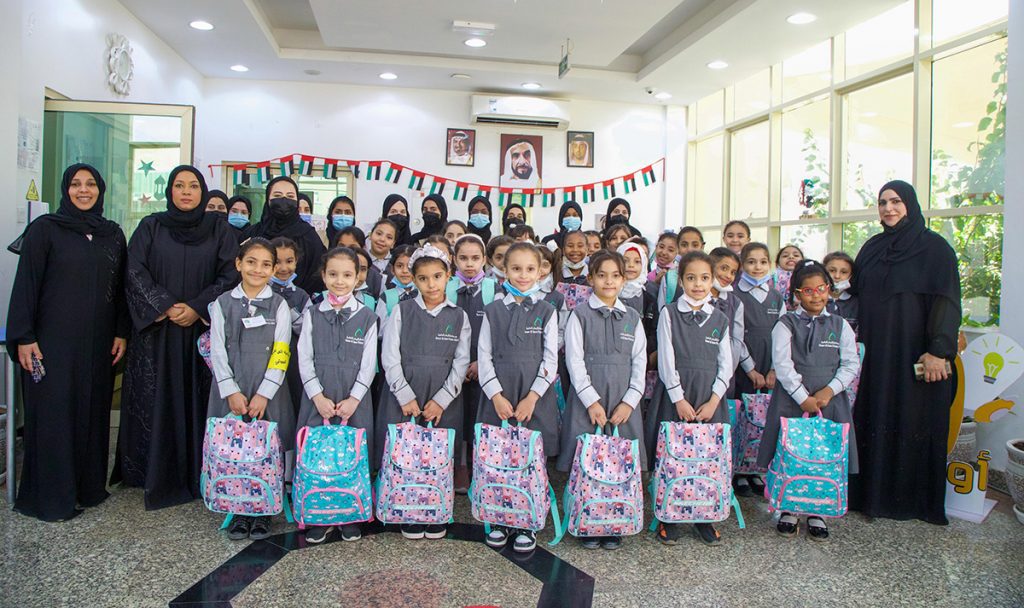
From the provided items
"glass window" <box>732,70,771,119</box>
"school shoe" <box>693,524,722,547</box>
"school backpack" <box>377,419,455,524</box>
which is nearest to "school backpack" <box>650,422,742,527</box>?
"school shoe" <box>693,524,722,547</box>

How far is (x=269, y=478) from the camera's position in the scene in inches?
107

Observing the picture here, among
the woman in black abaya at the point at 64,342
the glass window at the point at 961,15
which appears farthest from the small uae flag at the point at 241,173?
the glass window at the point at 961,15

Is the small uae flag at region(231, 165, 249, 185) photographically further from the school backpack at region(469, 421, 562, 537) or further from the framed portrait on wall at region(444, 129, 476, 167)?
the school backpack at region(469, 421, 562, 537)

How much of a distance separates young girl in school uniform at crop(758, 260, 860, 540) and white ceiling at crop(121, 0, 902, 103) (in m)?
3.37

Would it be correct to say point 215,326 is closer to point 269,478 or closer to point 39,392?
point 269,478

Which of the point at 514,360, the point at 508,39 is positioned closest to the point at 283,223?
the point at 514,360

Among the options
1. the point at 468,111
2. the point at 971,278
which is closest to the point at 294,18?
the point at 468,111

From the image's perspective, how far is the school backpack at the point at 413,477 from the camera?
271cm

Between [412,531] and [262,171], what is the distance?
6255 mm

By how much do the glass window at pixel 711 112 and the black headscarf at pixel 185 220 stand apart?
22.3 feet

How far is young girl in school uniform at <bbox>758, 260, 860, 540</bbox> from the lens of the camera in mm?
2955

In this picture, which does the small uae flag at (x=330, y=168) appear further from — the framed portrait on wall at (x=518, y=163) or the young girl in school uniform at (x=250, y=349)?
the young girl in school uniform at (x=250, y=349)

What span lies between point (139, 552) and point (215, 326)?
3.05 feet

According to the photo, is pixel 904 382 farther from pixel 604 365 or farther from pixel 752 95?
pixel 752 95
